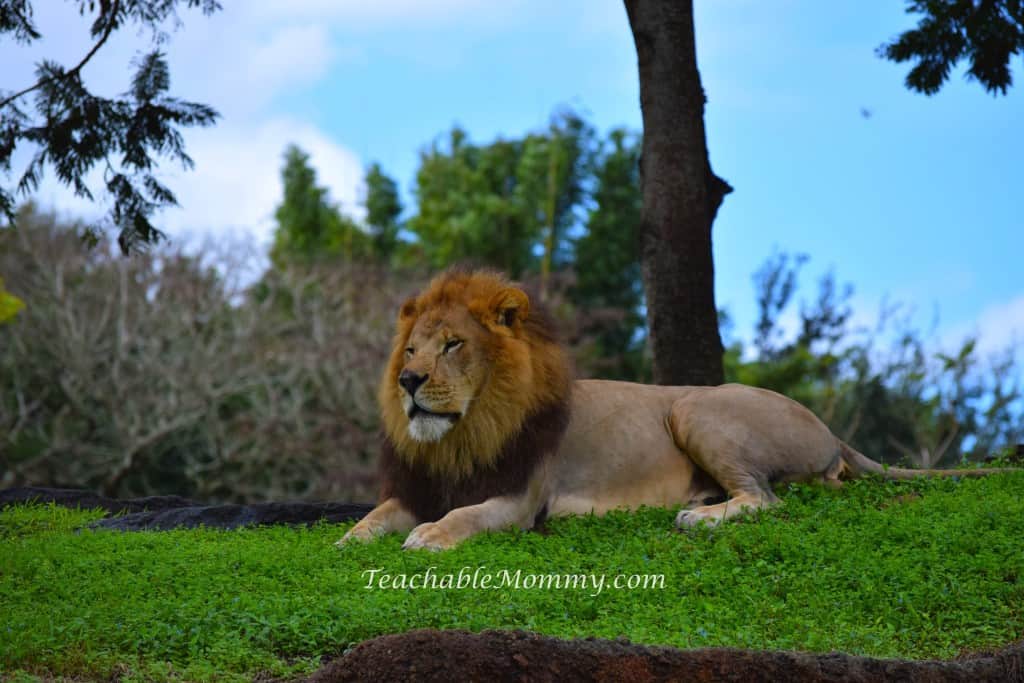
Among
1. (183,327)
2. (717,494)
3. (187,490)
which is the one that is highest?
(183,327)

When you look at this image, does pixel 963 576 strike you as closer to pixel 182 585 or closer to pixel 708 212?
pixel 182 585

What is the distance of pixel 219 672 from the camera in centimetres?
412

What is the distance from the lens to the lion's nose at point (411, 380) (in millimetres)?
5938

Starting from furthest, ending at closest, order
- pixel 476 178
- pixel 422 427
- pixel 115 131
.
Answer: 1. pixel 476 178
2. pixel 115 131
3. pixel 422 427

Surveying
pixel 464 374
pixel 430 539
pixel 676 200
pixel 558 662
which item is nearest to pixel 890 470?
pixel 464 374

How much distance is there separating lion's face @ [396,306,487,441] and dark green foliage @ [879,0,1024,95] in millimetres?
5290

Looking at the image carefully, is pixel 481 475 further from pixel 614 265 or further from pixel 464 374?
pixel 614 265

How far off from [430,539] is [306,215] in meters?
30.7

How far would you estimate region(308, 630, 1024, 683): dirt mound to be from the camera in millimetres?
3734

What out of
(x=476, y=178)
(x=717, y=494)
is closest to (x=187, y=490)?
(x=476, y=178)

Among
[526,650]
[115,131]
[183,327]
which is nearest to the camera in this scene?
[526,650]

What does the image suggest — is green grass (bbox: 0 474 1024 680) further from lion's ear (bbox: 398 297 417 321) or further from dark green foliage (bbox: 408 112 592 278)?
dark green foliage (bbox: 408 112 592 278)

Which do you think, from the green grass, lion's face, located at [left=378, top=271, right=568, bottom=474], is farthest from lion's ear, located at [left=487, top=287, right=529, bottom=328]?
the green grass

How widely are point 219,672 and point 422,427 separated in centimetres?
213
